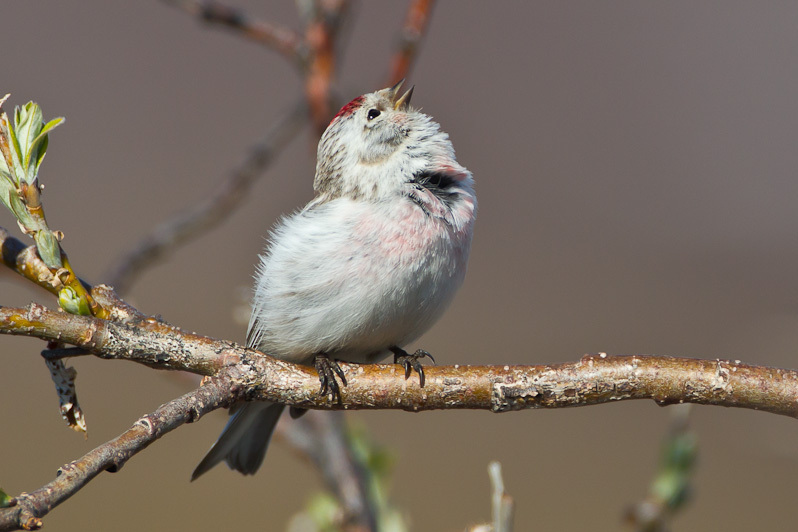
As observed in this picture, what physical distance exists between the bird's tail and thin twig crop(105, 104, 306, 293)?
568 mm

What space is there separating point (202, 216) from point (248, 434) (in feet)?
2.39

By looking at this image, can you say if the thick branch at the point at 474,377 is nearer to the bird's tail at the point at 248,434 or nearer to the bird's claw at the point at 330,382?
the bird's claw at the point at 330,382

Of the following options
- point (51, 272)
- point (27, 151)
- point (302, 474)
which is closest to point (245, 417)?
point (51, 272)

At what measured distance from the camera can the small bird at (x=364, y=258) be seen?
7.19 ft

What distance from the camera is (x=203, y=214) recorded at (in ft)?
7.63

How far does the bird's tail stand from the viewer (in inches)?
97.7

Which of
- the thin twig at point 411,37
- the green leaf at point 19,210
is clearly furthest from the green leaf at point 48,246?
the thin twig at point 411,37

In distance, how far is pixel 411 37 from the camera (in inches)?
95.4

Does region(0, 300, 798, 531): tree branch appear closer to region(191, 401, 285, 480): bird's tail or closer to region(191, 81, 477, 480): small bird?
region(191, 81, 477, 480): small bird

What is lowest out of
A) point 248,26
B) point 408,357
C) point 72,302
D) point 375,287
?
point 72,302

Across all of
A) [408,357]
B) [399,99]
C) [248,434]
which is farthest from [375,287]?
[399,99]

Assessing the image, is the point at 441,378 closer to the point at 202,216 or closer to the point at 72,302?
the point at 72,302

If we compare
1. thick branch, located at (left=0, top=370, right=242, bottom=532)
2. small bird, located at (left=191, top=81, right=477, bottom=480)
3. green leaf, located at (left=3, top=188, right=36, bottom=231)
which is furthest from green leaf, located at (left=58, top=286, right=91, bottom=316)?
small bird, located at (left=191, top=81, right=477, bottom=480)

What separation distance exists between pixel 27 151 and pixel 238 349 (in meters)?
0.53
